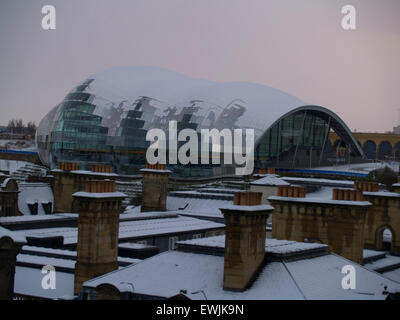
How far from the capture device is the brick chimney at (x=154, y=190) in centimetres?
4819

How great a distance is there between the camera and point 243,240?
2323 centimetres

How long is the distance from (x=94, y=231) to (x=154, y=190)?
2128cm

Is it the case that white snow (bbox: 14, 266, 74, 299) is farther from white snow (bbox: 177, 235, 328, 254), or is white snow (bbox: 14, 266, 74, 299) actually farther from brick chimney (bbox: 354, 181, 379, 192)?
brick chimney (bbox: 354, 181, 379, 192)

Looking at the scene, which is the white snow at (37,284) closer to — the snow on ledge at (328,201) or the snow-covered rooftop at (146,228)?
the snow-covered rooftop at (146,228)

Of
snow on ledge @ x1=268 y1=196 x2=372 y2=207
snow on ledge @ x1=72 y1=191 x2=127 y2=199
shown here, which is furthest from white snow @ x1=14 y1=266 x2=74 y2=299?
snow on ledge @ x1=268 y1=196 x2=372 y2=207

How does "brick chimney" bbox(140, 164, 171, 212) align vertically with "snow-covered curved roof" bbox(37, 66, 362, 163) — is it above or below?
below

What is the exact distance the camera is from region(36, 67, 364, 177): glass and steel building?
277ft

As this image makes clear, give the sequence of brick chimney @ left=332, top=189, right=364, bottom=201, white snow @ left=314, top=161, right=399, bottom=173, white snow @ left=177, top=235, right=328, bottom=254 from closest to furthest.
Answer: white snow @ left=177, top=235, right=328, bottom=254 < brick chimney @ left=332, top=189, right=364, bottom=201 < white snow @ left=314, top=161, right=399, bottom=173

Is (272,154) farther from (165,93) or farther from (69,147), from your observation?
(69,147)

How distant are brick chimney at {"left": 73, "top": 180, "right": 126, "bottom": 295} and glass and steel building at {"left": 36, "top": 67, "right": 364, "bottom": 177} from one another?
53.1 metres

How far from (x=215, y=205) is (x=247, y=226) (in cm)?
2852

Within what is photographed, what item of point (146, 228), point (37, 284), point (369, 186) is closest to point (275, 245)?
point (37, 284)

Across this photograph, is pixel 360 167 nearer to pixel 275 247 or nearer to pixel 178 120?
pixel 178 120
